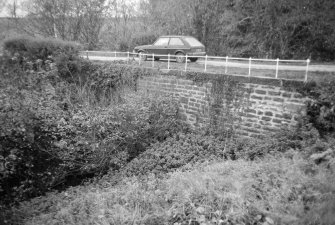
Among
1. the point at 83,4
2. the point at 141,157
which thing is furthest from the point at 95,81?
the point at 83,4

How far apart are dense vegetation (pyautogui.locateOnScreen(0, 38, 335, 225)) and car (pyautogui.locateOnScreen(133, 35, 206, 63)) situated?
1680 mm

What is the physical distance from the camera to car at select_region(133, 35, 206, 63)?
1272 centimetres

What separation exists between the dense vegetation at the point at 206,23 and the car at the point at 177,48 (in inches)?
241

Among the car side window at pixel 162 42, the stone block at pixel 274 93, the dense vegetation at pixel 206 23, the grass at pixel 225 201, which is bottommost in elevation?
the grass at pixel 225 201

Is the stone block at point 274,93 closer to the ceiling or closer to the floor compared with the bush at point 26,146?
closer to the ceiling

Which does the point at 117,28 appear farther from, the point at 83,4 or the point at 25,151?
the point at 25,151

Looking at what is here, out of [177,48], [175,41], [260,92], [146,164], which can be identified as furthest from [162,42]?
[146,164]

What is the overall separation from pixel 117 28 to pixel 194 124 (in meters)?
17.0

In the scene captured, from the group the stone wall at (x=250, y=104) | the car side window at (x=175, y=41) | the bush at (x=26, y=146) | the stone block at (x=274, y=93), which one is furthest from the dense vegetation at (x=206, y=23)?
the bush at (x=26, y=146)

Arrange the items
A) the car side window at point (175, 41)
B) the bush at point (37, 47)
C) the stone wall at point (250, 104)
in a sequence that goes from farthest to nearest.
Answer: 1. the bush at point (37, 47)
2. the car side window at point (175, 41)
3. the stone wall at point (250, 104)

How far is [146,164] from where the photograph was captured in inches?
342

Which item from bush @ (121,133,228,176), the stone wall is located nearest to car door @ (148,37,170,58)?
the stone wall

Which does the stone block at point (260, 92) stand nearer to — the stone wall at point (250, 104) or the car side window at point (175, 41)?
the stone wall at point (250, 104)

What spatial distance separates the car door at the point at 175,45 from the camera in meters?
12.9
